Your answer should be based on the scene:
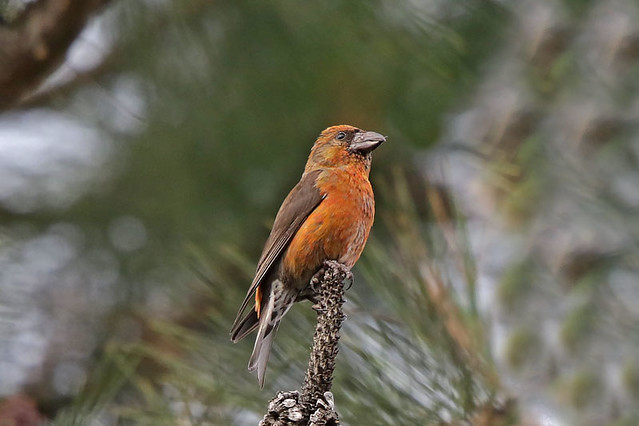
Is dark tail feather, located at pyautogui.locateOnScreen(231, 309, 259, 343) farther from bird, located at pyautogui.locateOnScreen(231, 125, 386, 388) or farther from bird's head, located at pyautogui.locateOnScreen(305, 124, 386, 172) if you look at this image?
bird's head, located at pyautogui.locateOnScreen(305, 124, 386, 172)

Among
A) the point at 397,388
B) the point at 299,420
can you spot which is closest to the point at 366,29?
the point at 397,388

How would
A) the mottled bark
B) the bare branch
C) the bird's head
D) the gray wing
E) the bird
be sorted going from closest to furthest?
the mottled bark < the bare branch < the bird < the gray wing < the bird's head

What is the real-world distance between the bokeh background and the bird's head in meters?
0.16

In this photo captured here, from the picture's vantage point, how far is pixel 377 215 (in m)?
4.00

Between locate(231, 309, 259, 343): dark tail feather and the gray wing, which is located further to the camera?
the gray wing

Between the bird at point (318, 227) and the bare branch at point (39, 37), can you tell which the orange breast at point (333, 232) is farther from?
the bare branch at point (39, 37)

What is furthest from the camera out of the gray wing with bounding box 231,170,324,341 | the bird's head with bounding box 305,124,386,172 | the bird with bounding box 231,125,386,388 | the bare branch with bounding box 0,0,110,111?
the bird's head with bounding box 305,124,386,172

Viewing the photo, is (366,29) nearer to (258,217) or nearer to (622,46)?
(258,217)

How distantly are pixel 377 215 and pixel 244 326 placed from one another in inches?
62.7

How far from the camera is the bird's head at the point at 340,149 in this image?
2.93 m

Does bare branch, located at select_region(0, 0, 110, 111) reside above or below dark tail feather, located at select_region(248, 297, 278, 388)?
above

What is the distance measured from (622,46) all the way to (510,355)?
1.94ft

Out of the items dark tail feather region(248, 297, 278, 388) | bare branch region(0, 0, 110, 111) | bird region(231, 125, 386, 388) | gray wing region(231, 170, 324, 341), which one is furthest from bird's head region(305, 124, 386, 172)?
bare branch region(0, 0, 110, 111)

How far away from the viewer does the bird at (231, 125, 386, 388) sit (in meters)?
2.70
